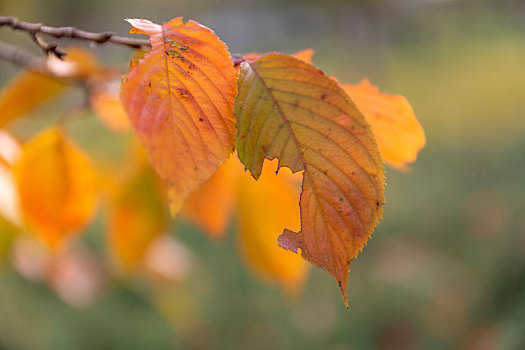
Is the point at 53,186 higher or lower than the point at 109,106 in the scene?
lower

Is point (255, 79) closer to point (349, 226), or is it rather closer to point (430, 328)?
point (349, 226)

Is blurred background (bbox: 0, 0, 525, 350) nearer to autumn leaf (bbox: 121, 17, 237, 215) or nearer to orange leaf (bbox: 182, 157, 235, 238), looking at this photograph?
orange leaf (bbox: 182, 157, 235, 238)

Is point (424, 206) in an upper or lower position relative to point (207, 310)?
upper

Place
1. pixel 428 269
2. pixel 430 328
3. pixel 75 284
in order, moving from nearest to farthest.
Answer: pixel 75 284 < pixel 430 328 < pixel 428 269

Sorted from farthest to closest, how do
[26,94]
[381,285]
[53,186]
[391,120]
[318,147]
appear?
[381,285] < [26,94] < [53,186] < [391,120] < [318,147]

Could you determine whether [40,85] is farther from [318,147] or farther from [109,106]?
[318,147]

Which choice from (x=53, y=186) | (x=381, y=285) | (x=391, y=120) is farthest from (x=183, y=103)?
(x=381, y=285)

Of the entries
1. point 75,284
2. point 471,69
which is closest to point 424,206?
point 75,284
